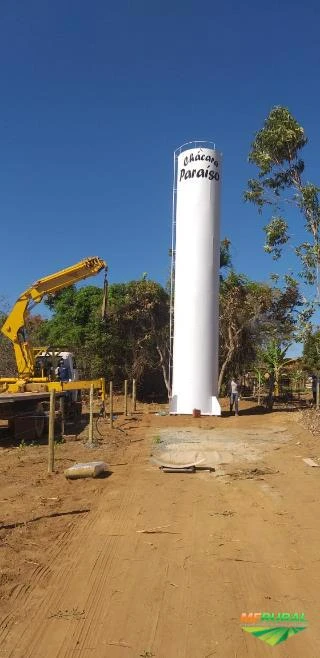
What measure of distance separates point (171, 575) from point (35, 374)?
17193 millimetres

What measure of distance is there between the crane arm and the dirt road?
11.5m

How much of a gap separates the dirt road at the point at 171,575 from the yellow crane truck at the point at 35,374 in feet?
24.6

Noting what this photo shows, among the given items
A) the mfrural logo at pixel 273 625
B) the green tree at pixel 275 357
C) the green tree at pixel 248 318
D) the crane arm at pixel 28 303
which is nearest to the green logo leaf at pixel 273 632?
the mfrural logo at pixel 273 625

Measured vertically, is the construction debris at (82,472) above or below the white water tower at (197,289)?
below

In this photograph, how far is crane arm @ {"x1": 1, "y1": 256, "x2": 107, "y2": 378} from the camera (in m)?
21.3

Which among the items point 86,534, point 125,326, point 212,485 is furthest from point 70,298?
point 86,534

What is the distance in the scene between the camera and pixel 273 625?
4.84m

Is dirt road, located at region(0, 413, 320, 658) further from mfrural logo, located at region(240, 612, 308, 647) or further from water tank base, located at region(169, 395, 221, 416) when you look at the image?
water tank base, located at region(169, 395, 221, 416)

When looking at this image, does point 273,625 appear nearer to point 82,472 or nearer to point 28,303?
point 82,472

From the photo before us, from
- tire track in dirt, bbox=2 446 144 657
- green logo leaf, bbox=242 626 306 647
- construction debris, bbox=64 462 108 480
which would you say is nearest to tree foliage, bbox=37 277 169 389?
construction debris, bbox=64 462 108 480

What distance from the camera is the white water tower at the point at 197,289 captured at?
2634cm

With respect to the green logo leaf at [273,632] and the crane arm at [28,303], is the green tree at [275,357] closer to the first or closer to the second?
the crane arm at [28,303]

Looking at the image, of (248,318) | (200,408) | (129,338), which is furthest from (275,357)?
(200,408)

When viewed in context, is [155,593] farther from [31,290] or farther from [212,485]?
[31,290]
